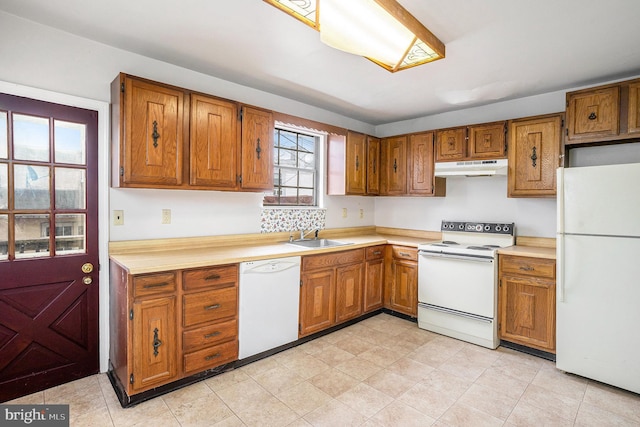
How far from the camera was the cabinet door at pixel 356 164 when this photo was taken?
→ 388cm

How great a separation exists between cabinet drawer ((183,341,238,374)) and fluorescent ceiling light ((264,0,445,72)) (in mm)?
2214

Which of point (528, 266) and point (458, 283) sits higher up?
point (528, 266)

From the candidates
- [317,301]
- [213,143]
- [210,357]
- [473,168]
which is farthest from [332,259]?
[473,168]

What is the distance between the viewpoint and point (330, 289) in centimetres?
326

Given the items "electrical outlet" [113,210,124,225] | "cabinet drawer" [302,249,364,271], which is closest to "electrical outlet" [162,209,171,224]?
"electrical outlet" [113,210,124,225]

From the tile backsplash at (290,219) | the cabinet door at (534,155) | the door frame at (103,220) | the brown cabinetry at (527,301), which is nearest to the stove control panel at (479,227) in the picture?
the cabinet door at (534,155)

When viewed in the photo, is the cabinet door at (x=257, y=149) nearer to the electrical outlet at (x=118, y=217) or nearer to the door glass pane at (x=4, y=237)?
the electrical outlet at (x=118, y=217)

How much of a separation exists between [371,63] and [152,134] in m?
1.75

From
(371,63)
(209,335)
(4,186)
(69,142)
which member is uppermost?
(371,63)

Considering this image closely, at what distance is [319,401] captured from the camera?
A: 219 cm

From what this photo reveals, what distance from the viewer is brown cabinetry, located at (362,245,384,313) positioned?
3670mm

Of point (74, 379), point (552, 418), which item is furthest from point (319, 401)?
point (74, 379)

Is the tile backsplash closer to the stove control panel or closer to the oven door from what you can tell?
the oven door

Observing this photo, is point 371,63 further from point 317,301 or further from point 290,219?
point 317,301
